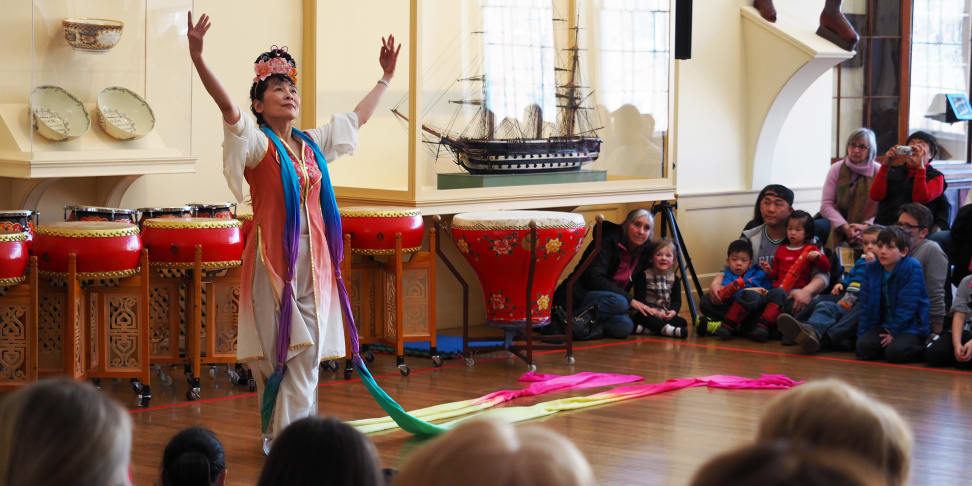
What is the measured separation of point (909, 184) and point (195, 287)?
4534 millimetres

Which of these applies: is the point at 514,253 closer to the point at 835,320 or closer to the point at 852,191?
the point at 835,320

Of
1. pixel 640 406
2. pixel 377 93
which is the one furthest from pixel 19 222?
pixel 640 406

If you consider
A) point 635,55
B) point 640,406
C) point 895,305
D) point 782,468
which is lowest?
point 640,406

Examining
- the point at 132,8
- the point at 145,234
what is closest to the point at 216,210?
the point at 145,234

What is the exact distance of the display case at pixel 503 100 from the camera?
6.54 meters

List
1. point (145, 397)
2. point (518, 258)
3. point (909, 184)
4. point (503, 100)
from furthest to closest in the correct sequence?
1. point (909, 184)
2. point (503, 100)
3. point (518, 258)
4. point (145, 397)

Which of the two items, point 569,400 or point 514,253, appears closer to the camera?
point 569,400

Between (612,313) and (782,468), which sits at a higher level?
(782,468)

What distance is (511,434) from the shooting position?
132 centimetres

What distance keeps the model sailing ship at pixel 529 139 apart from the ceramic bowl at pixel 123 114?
1430 millimetres

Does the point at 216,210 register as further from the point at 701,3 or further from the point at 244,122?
the point at 701,3

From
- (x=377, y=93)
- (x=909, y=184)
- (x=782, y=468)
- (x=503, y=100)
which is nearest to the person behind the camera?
(x=782, y=468)

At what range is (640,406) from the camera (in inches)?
213

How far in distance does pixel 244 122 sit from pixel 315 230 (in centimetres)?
49
